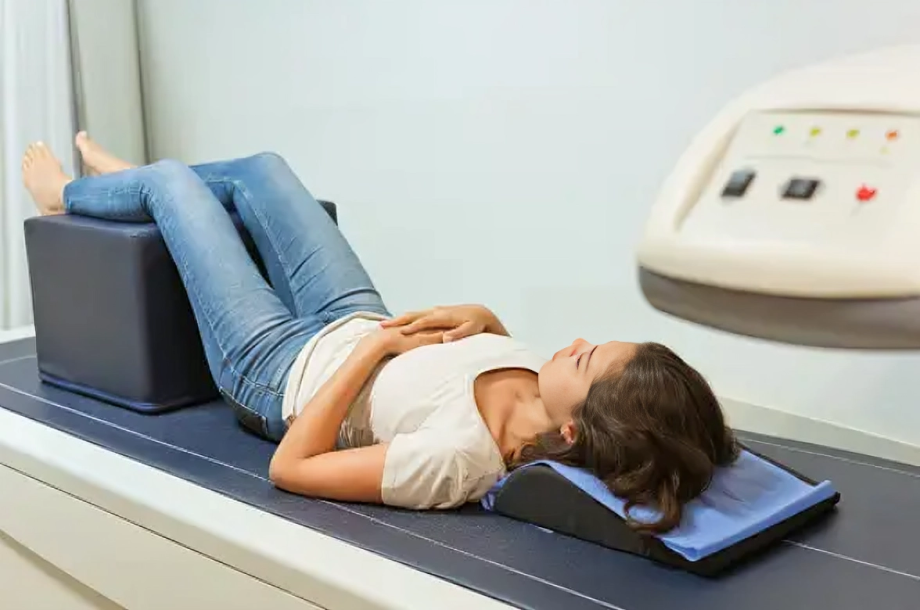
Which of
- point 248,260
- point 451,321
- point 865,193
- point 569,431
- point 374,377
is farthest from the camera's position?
point 248,260

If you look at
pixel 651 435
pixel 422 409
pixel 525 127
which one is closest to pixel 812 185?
pixel 651 435

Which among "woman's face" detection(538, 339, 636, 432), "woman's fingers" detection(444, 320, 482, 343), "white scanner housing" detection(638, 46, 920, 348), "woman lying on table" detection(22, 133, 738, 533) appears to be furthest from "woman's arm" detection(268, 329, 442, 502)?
"white scanner housing" detection(638, 46, 920, 348)

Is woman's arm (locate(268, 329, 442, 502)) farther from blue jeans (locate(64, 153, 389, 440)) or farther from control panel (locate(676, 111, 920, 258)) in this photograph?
control panel (locate(676, 111, 920, 258))

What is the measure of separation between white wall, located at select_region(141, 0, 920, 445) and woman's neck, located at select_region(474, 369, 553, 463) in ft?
1.94

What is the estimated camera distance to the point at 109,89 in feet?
8.90

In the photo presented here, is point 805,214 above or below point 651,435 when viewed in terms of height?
above

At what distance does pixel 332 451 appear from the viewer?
136 centimetres

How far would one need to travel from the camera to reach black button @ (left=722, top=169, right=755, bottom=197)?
0.84 metres

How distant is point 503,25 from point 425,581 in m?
1.29

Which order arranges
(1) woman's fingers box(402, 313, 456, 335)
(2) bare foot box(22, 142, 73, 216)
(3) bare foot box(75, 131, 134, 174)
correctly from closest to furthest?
(1) woman's fingers box(402, 313, 456, 335) → (2) bare foot box(22, 142, 73, 216) → (3) bare foot box(75, 131, 134, 174)

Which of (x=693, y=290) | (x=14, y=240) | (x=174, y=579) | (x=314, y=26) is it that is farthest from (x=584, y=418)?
(x=14, y=240)

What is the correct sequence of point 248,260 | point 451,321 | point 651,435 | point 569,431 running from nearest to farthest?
point 651,435 → point 569,431 → point 451,321 → point 248,260

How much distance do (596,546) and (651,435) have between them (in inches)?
5.8

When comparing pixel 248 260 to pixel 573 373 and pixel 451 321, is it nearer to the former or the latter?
pixel 451 321
